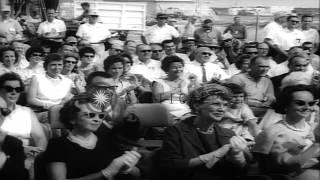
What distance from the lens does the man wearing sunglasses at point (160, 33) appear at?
9.37 m

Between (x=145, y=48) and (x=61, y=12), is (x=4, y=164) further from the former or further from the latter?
(x=61, y=12)

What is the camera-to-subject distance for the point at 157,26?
952 centimetres

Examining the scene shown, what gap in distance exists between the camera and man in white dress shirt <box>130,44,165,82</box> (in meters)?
7.13

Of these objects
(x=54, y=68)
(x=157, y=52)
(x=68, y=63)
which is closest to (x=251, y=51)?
(x=157, y=52)

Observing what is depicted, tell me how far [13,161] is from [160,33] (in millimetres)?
6295

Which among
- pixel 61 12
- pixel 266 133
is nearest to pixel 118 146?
pixel 266 133

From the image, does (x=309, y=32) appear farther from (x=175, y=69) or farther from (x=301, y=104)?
(x=301, y=104)

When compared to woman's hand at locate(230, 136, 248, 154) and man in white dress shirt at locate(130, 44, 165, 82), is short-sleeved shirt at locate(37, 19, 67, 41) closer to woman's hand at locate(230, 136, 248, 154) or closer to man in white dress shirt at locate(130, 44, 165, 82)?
man in white dress shirt at locate(130, 44, 165, 82)

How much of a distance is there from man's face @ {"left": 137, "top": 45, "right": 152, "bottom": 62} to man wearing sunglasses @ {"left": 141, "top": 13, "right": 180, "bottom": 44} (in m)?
1.75

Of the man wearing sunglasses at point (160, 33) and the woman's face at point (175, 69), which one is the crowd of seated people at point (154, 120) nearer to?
the woman's face at point (175, 69)

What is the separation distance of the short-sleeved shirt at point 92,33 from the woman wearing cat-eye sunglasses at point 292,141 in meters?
5.65

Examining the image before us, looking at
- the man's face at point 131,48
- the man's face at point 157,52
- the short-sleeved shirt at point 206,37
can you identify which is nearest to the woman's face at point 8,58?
the man's face at point 131,48

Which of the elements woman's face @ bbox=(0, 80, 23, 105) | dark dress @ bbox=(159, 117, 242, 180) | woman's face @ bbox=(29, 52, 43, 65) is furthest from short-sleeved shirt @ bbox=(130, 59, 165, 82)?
dark dress @ bbox=(159, 117, 242, 180)

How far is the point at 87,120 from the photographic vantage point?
3.27 m
